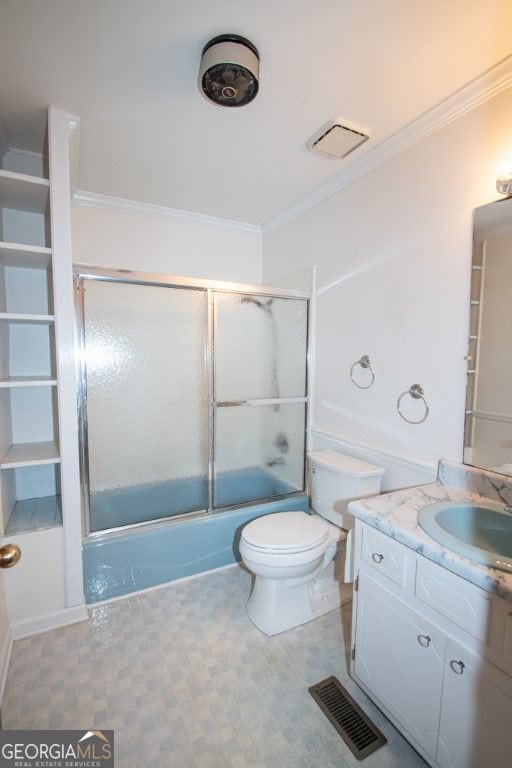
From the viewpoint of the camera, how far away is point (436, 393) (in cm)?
164

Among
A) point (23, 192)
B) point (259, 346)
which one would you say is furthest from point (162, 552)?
point (23, 192)

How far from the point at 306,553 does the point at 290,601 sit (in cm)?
31

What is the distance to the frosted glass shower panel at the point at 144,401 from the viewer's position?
1.96 meters

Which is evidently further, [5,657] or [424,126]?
[424,126]

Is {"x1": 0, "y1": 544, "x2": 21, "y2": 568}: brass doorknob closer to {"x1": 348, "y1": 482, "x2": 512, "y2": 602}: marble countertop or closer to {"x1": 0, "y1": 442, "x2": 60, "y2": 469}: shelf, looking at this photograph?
{"x1": 0, "y1": 442, "x2": 60, "y2": 469}: shelf

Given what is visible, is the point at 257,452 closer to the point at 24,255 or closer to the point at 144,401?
the point at 144,401

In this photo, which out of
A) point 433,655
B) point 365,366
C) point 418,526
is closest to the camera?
point 433,655

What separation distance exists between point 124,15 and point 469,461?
2.10 metres

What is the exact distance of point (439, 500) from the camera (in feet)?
4.60

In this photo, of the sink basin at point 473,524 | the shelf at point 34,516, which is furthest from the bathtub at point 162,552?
the sink basin at point 473,524

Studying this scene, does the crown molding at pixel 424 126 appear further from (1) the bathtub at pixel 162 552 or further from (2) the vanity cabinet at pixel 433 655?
(1) the bathtub at pixel 162 552

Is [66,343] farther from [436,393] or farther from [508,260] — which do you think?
[508,260]

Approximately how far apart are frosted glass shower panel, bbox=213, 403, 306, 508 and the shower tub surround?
1160 mm

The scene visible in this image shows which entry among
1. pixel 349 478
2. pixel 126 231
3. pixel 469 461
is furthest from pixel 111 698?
pixel 126 231
